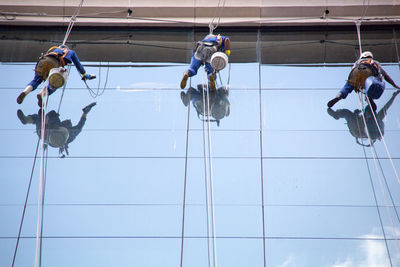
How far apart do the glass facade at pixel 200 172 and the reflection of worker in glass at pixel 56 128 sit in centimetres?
3

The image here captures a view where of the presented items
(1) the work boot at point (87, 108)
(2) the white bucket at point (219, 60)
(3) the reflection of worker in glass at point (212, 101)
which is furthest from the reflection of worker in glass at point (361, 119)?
(1) the work boot at point (87, 108)

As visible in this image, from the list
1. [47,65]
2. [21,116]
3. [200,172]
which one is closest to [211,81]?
[200,172]

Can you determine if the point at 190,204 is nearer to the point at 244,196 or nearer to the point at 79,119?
the point at 244,196

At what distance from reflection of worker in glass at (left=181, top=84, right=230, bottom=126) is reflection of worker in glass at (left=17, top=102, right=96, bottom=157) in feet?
3.82

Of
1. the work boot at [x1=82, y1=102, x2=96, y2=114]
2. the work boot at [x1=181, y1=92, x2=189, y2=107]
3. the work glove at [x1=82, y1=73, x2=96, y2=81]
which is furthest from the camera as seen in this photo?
the work glove at [x1=82, y1=73, x2=96, y2=81]

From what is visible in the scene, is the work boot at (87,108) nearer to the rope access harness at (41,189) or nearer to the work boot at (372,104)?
the rope access harness at (41,189)

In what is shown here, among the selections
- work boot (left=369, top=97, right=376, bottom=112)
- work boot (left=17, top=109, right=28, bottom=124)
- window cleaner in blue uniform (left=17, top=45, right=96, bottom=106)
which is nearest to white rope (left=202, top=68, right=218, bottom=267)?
window cleaner in blue uniform (left=17, top=45, right=96, bottom=106)

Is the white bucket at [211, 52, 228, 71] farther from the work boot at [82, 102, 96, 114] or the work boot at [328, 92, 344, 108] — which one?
the work boot at [82, 102, 96, 114]

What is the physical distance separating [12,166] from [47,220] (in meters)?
0.89

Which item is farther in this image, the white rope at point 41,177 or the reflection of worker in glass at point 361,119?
the reflection of worker in glass at point 361,119

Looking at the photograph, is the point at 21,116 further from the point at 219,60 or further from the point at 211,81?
the point at 219,60

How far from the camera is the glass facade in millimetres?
4098

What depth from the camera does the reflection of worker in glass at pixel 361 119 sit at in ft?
17.3

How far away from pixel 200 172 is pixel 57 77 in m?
2.03
